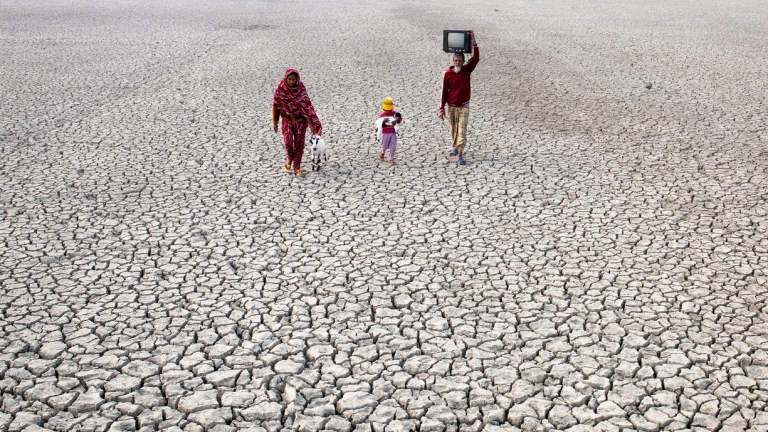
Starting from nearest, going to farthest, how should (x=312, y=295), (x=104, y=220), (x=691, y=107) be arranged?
(x=312, y=295) → (x=104, y=220) → (x=691, y=107)

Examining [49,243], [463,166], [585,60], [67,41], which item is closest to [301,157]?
[463,166]

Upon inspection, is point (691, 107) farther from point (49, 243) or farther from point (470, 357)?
point (49, 243)

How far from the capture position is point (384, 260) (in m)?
7.41

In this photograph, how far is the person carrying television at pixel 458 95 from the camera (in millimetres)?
10117

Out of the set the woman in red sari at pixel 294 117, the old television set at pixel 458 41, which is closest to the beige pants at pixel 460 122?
the old television set at pixel 458 41

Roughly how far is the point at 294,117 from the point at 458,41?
232 cm

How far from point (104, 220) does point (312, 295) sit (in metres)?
2.96

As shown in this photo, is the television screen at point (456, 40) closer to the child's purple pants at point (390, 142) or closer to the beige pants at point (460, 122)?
the beige pants at point (460, 122)

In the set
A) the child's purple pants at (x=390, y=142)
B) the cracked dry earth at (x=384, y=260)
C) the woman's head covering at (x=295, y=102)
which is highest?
the woman's head covering at (x=295, y=102)

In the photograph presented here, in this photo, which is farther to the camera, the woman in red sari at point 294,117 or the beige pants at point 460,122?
the beige pants at point 460,122

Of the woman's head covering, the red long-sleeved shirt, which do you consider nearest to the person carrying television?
the red long-sleeved shirt

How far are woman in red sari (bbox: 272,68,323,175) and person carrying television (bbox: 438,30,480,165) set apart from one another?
5.66 ft

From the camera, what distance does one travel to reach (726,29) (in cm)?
2309

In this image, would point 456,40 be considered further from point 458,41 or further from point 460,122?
point 460,122
